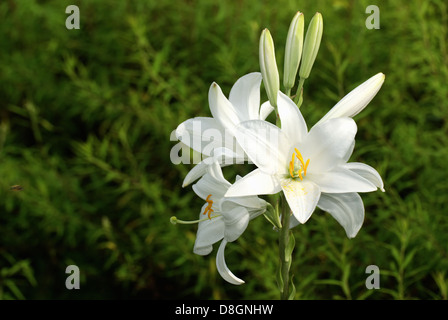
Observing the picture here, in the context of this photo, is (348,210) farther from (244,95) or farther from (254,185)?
(244,95)

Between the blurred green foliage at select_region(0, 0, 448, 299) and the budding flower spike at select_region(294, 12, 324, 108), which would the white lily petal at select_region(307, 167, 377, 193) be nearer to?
the budding flower spike at select_region(294, 12, 324, 108)

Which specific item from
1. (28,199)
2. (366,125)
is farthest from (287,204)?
(28,199)

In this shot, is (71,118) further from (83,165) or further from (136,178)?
(136,178)

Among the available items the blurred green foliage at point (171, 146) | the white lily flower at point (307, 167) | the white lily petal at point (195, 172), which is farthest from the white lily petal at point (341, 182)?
the blurred green foliage at point (171, 146)

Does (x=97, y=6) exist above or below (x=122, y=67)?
above

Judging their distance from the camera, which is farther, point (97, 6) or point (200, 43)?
point (97, 6)

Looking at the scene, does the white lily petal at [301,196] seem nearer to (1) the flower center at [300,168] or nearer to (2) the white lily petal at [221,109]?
(1) the flower center at [300,168]

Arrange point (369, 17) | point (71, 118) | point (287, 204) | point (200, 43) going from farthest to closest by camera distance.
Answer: point (71, 118)
point (200, 43)
point (369, 17)
point (287, 204)
